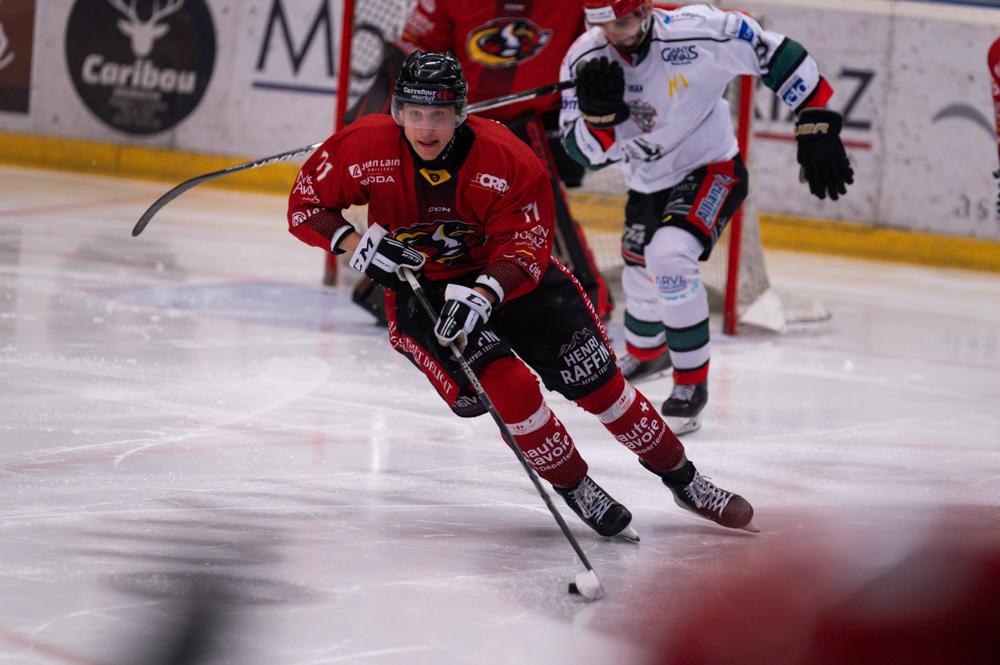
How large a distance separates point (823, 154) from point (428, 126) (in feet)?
4.49

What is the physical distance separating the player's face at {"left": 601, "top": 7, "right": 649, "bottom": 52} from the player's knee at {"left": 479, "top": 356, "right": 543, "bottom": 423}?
54.0 inches

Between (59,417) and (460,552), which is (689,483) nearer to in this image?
(460,552)

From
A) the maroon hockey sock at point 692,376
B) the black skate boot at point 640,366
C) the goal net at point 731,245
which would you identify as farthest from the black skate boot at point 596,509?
the goal net at point 731,245

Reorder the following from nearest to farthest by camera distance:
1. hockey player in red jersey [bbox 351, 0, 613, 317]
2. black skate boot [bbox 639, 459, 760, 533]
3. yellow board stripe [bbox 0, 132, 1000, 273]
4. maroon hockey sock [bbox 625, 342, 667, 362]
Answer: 1. black skate boot [bbox 639, 459, 760, 533]
2. maroon hockey sock [bbox 625, 342, 667, 362]
3. hockey player in red jersey [bbox 351, 0, 613, 317]
4. yellow board stripe [bbox 0, 132, 1000, 273]

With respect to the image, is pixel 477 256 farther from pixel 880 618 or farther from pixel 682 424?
pixel 880 618

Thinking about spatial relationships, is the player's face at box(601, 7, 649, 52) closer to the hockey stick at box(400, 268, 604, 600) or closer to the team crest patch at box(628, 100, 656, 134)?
the team crest patch at box(628, 100, 656, 134)

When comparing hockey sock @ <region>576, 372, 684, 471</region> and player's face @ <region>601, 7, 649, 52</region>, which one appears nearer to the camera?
hockey sock @ <region>576, 372, 684, 471</region>

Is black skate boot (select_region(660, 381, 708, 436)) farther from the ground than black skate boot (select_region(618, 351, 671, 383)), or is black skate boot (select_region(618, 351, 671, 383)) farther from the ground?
black skate boot (select_region(660, 381, 708, 436))

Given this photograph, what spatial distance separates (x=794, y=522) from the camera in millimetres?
3326

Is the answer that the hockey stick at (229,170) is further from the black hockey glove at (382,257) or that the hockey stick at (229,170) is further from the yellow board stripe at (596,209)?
the yellow board stripe at (596,209)

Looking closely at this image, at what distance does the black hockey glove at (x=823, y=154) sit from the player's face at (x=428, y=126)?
127 cm

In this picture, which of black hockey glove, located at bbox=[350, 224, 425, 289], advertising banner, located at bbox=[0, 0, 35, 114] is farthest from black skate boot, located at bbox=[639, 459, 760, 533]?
advertising banner, located at bbox=[0, 0, 35, 114]

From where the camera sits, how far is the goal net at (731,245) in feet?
19.0

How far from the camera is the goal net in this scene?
5.80m
